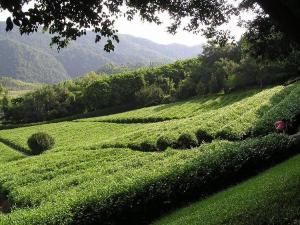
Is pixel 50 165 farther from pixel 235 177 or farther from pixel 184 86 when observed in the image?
pixel 184 86

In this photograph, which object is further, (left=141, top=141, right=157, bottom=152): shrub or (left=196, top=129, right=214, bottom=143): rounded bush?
(left=141, top=141, right=157, bottom=152): shrub

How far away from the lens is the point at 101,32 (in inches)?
424

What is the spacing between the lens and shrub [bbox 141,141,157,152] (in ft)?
127

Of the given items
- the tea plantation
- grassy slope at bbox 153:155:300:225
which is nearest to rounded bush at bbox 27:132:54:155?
the tea plantation

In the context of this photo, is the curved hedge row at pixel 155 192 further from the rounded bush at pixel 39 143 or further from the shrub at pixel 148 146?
the rounded bush at pixel 39 143

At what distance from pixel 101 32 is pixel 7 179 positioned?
24.1m

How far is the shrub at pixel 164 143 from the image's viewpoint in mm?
36719

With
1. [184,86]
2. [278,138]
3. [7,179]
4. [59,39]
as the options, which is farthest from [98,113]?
[59,39]

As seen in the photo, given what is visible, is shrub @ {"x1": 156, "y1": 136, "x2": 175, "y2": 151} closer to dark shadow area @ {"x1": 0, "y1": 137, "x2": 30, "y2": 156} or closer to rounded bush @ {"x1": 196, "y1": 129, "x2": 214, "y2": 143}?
rounded bush @ {"x1": 196, "y1": 129, "x2": 214, "y2": 143}

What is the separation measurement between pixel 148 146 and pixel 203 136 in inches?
223

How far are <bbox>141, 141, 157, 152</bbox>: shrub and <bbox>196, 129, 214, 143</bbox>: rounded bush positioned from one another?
4490 millimetres

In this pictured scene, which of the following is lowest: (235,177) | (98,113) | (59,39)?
(98,113)

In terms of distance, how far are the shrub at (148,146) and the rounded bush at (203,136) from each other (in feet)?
14.7

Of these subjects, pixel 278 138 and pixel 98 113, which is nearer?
pixel 278 138
